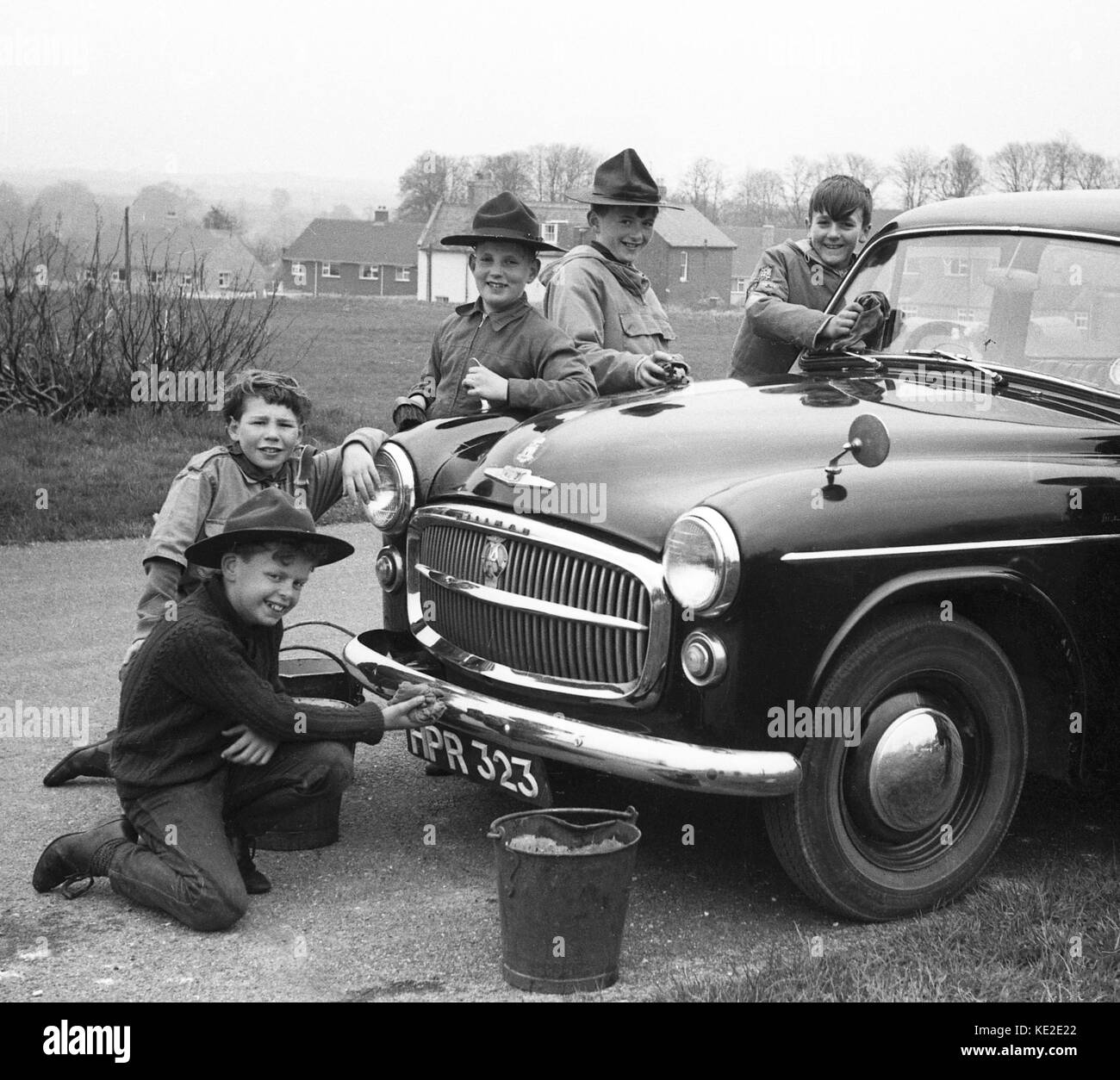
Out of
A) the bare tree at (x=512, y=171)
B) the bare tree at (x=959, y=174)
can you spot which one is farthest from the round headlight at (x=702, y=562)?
the bare tree at (x=512, y=171)

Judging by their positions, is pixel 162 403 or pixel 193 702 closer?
pixel 193 702

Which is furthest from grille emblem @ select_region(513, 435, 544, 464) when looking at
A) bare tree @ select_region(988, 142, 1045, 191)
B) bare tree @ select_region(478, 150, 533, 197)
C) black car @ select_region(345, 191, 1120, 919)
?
bare tree @ select_region(478, 150, 533, 197)

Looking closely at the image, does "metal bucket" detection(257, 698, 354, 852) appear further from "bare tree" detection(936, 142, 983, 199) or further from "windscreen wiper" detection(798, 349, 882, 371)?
"bare tree" detection(936, 142, 983, 199)

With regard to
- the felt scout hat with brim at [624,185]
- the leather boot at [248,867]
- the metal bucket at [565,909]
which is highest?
the felt scout hat with brim at [624,185]

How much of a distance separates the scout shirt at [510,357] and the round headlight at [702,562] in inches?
63.8

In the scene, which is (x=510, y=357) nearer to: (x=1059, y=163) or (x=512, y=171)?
(x=1059, y=163)

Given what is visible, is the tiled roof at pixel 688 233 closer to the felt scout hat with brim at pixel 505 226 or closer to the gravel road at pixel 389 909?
the felt scout hat with brim at pixel 505 226

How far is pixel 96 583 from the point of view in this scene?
27.5 ft

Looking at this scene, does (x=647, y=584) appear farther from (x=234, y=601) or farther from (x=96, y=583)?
(x=96, y=583)

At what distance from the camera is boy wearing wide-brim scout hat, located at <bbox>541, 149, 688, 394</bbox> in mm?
6012

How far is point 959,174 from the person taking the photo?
161 ft

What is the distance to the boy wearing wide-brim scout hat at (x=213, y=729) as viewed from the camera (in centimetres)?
413
